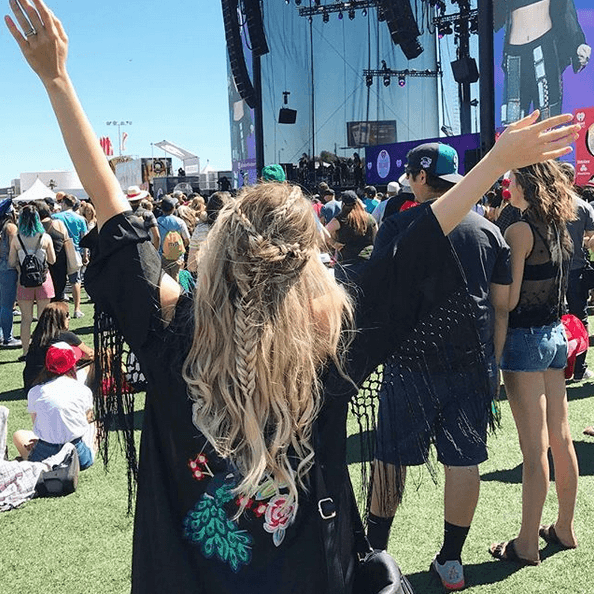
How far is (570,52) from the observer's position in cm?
1468

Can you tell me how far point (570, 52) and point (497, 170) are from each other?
14915 millimetres

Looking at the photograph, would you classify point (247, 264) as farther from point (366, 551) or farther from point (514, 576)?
point (514, 576)

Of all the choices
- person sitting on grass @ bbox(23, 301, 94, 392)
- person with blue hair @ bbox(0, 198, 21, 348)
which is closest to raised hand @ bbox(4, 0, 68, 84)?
person sitting on grass @ bbox(23, 301, 94, 392)

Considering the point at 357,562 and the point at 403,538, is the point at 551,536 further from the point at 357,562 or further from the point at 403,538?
the point at 357,562

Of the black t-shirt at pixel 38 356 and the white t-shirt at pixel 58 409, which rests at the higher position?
the black t-shirt at pixel 38 356

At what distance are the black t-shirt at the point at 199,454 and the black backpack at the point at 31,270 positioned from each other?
6313 millimetres

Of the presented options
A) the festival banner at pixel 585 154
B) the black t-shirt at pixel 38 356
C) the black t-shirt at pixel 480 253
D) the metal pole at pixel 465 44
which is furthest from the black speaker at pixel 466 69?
the black t-shirt at pixel 480 253

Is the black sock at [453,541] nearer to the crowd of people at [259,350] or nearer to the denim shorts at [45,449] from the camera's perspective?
the crowd of people at [259,350]

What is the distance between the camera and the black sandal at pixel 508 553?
10.3ft

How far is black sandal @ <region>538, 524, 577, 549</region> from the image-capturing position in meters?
3.27

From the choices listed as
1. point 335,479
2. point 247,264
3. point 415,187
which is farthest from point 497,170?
point 415,187

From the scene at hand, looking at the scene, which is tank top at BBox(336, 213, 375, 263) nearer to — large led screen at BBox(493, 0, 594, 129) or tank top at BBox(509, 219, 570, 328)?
tank top at BBox(509, 219, 570, 328)

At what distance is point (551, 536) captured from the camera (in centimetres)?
332

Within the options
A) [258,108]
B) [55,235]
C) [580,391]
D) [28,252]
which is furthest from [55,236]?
[258,108]
